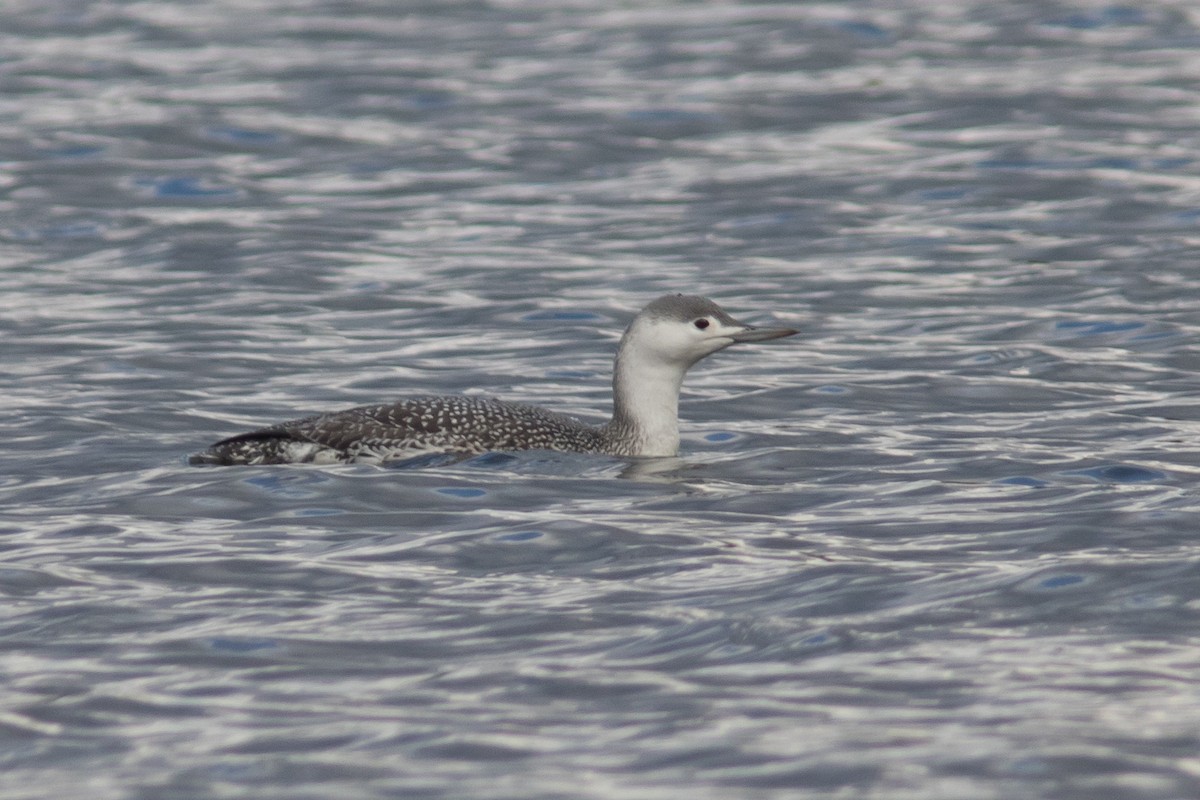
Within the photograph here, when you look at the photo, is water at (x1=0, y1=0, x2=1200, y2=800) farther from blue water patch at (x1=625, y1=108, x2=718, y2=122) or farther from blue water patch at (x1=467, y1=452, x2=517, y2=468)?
blue water patch at (x1=467, y1=452, x2=517, y2=468)

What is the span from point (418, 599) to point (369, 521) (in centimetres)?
125

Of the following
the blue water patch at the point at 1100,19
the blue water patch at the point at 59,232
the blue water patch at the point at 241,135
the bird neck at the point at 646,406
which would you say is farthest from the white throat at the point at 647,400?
the blue water patch at the point at 1100,19

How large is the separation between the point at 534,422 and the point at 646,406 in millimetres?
653

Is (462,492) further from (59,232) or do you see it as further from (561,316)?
(59,232)

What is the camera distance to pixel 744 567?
8.31 meters

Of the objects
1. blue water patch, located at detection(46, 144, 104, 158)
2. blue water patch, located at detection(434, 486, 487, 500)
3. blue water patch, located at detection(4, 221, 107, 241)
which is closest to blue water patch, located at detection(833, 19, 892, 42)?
blue water patch, located at detection(46, 144, 104, 158)

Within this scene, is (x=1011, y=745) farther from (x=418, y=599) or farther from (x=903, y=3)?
(x=903, y=3)

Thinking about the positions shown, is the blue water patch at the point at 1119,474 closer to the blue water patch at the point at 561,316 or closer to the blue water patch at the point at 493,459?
the blue water patch at the point at 493,459

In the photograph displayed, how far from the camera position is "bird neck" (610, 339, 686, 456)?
1059cm

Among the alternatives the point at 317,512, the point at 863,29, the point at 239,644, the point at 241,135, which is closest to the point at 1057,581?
the point at 239,644

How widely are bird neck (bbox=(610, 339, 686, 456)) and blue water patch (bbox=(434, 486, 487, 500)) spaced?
1.17 metres

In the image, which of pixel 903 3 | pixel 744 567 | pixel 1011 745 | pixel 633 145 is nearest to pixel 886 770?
pixel 1011 745

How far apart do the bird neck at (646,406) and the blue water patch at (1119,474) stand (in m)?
2.01

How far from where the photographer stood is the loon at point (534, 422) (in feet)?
32.7
